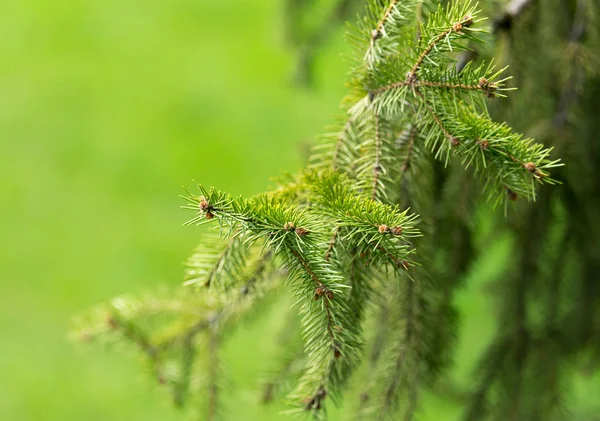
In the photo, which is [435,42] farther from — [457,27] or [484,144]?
[484,144]

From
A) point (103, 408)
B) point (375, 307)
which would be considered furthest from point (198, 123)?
point (375, 307)

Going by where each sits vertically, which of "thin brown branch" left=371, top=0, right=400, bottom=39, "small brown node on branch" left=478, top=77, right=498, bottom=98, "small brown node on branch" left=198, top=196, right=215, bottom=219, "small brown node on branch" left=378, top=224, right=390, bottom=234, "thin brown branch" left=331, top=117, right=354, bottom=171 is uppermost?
"thin brown branch" left=371, top=0, right=400, bottom=39

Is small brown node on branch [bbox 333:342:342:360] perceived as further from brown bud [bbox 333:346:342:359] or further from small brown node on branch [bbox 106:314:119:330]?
small brown node on branch [bbox 106:314:119:330]

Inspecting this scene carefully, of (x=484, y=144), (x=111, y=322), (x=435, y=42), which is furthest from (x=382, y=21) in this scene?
(x=111, y=322)

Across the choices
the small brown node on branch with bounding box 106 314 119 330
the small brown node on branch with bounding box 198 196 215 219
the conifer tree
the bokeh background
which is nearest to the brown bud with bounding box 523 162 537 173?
the conifer tree

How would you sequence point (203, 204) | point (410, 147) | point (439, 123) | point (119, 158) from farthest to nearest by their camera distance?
point (119, 158), point (410, 147), point (439, 123), point (203, 204)

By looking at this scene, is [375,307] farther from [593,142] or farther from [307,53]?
[307,53]
